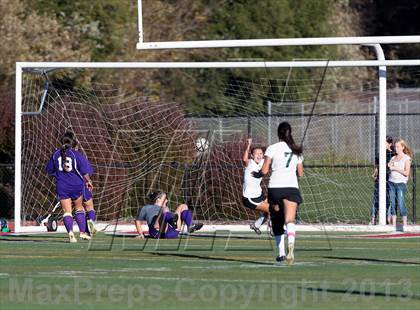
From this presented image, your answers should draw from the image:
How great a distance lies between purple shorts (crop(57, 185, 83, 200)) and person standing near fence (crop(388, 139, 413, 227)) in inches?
284

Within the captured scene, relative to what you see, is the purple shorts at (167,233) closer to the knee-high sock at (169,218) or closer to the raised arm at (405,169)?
the knee-high sock at (169,218)

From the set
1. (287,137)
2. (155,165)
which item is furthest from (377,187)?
(287,137)

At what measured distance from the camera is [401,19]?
69.1 metres

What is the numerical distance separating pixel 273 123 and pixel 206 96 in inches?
464

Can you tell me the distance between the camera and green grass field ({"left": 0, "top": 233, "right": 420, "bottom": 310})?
11.7 m

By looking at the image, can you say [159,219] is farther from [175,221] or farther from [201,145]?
[201,145]

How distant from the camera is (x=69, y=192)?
65.5ft

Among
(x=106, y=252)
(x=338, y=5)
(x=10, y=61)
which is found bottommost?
(x=106, y=252)

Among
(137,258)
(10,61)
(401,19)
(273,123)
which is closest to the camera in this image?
(137,258)

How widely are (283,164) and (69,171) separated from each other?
540 centimetres

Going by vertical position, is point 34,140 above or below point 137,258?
above

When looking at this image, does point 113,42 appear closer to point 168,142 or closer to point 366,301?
point 168,142

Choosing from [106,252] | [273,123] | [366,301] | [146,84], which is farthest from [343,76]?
[366,301]

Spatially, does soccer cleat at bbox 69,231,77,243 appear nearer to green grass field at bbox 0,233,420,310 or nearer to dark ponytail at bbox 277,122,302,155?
green grass field at bbox 0,233,420,310
